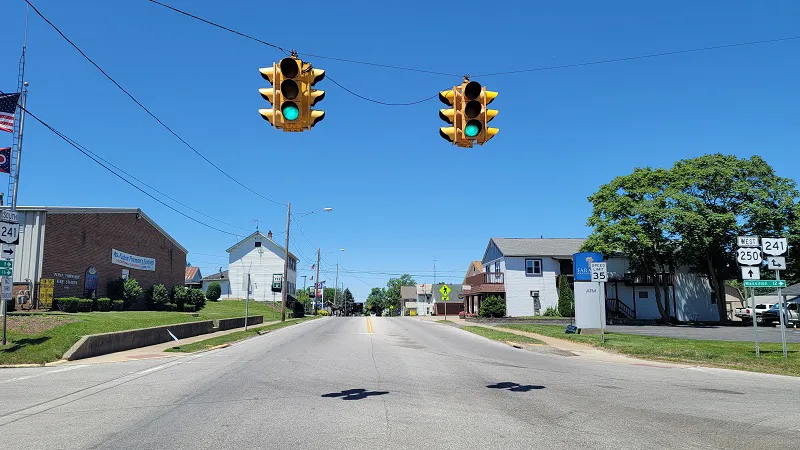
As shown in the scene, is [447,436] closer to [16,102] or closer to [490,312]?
[16,102]

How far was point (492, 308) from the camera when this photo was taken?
166 feet

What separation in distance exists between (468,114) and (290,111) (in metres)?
2.96

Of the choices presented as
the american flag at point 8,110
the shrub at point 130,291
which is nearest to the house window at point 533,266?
the shrub at point 130,291

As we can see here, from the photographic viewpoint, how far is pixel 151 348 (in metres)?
19.8

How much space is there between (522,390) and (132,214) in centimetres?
3826

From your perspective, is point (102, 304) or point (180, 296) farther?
point (180, 296)

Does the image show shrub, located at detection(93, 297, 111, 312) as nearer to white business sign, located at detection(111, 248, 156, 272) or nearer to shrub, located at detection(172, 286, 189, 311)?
white business sign, located at detection(111, 248, 156, 272)

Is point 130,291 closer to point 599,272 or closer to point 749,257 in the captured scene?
point 599,272

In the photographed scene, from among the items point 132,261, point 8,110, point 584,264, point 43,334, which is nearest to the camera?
point 43,334

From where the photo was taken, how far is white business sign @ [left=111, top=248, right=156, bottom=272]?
39.1 meters

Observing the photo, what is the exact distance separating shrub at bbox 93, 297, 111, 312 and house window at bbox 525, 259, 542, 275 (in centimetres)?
3654

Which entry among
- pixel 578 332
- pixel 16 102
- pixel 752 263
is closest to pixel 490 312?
pixel 578 332

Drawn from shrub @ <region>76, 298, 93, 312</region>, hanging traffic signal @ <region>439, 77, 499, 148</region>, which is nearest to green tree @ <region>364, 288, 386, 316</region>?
shrub @ <region>76, 298, 93, 312</region>

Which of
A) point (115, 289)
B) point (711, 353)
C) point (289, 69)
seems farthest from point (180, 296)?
point (289, 69)
